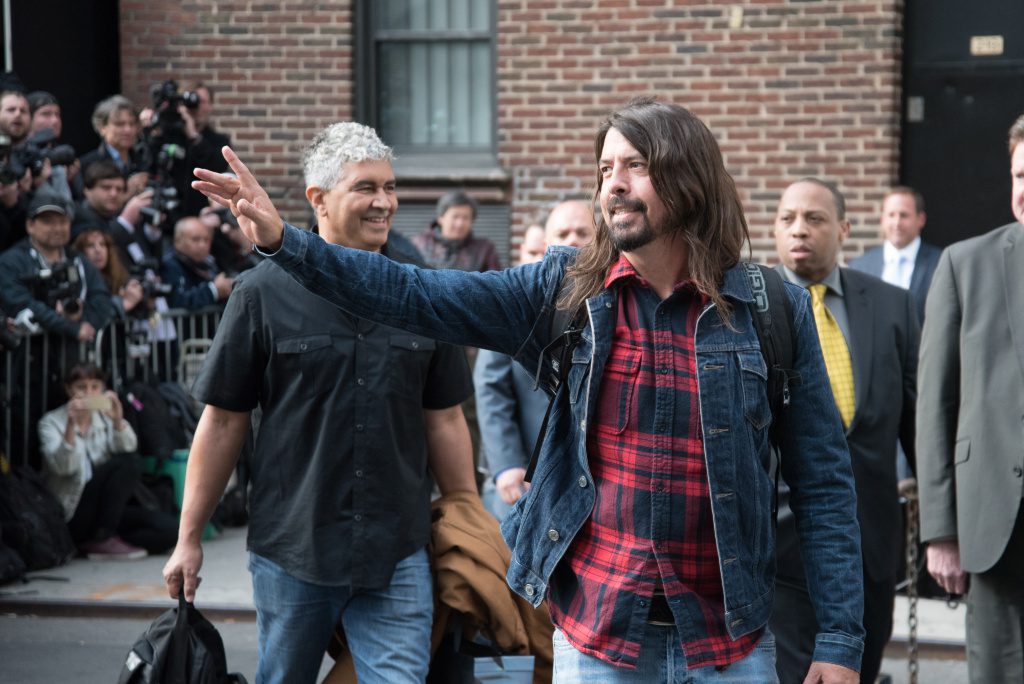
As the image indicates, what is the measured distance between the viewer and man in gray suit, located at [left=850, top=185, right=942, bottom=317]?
962 centimetres

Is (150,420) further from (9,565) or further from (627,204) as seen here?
(627,204)

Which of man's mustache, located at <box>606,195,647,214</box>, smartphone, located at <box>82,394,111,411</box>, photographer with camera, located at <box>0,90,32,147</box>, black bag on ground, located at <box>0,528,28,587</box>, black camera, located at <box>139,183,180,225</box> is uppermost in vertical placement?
photographer with camera, located at <box>0,90,32,147</box>

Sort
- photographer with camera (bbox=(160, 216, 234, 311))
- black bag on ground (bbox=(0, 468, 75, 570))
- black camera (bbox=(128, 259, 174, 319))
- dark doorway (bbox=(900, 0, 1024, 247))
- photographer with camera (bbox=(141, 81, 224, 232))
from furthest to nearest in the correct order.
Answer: dark doorway (bbox=(900, 0, 1024, 247))
photographer with camera (bbox=(141, 81, 224, 232))
photographer with camera (bbox=(160, 216, 234, 311))
black camera (bbox=(128, 259, 174, 319))
black bag on ground (bbox=(0, 468, 75, 570))

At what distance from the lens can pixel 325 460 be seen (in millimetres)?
4082

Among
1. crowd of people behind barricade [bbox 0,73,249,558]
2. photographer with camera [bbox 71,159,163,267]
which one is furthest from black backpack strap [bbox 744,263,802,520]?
Answer: photographer with camera [bbox 71,159,163,267]

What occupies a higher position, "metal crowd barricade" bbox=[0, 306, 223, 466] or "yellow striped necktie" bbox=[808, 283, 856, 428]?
"yellow striped necktie" bbox=[808, 283, 856, 428]

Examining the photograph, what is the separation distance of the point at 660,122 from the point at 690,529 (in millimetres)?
854

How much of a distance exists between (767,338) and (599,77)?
8.59 metres

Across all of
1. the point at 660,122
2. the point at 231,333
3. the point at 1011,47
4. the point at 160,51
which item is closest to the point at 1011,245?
the point at 660,122

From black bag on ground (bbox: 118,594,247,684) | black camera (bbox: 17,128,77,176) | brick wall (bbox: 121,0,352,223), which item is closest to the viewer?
black bag on ground (bbox: 118,594,247,684)

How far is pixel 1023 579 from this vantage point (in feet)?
14.8

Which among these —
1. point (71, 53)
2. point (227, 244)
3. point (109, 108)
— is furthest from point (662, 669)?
point (71, 53)

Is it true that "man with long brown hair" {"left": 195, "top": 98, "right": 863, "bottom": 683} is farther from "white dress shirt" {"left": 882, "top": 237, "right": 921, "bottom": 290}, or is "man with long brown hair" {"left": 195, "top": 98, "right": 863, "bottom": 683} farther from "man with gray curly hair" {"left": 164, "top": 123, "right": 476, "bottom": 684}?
"white dress shirt" {"left": 882, "top": 237, "right": 921, "bottom": 290}

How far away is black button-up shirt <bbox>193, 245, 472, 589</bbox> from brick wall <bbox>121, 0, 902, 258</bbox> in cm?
710
